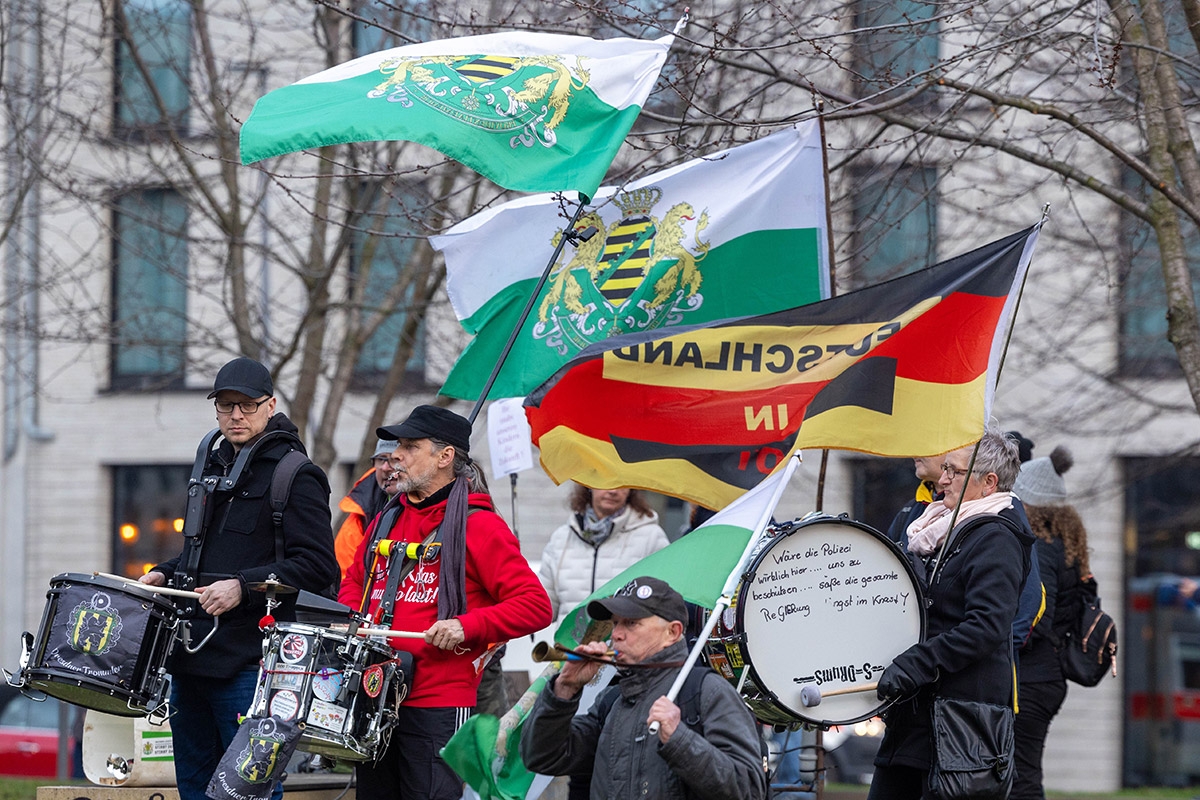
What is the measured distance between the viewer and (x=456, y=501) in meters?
5.54

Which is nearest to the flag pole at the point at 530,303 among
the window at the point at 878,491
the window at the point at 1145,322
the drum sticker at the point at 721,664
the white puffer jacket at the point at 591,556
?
the drum sticker at the point at 721,664

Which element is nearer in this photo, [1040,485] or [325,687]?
[325,687]

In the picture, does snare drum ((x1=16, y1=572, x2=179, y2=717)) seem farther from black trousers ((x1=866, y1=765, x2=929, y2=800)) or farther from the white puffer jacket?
the white puffer jacket

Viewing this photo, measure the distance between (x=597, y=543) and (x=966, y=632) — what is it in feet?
10.5

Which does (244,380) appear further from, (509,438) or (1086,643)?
(1086,643)

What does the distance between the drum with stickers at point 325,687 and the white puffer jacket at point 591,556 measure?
2.87 meters

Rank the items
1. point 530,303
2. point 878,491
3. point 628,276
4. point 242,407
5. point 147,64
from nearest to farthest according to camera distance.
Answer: point 242,407 → point 530,303 → point 628,276 → point 147,64 → point 878,491

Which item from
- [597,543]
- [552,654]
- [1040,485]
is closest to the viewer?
[552,654]

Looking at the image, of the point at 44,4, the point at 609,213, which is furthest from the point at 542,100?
the point at 44,4

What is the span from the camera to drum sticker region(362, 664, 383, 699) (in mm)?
5156

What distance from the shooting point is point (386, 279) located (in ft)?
45.3

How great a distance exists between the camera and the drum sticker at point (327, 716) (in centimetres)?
505

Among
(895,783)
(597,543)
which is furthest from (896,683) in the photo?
(597,543)

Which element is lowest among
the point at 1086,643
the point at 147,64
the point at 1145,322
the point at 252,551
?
the point at 1086,643
